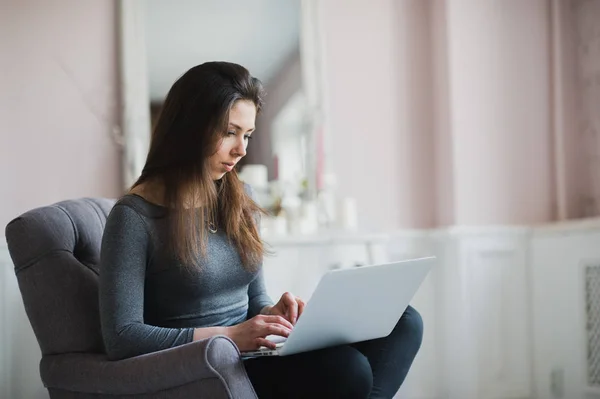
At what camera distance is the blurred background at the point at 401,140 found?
9.62 feet

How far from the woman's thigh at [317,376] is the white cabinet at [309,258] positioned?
1.40 meters

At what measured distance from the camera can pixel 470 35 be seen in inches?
133

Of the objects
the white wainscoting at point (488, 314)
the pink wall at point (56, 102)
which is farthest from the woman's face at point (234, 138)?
the white wainscoting at point (488, 314)

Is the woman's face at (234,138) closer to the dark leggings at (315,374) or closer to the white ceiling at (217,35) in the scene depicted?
the dark leggings at (315,374)

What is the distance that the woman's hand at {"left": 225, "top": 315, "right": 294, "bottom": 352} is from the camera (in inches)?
59.0

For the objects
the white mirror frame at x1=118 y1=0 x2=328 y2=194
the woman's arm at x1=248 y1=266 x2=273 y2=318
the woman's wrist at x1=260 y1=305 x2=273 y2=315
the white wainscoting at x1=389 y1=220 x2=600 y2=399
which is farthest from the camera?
the white wainscoting at x1=389 y1=220 x2=600 y2=399

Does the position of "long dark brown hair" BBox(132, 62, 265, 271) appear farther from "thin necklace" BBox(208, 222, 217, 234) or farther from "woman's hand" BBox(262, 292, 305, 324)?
"woman's hand" BBox(262, 292, 305, 324)

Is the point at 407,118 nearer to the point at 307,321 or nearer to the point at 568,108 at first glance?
the point at 568,108

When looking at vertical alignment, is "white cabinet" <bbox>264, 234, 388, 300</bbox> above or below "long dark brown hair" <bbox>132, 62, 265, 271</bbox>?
below

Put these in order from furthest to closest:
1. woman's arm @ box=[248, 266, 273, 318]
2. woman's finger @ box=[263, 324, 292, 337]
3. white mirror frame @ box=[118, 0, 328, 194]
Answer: white mirror frame @ box=[118, 0, 328, 194] → woman's arm @ box=[248, 266, 273, 318] → woman's finger @ box=[263, 324, 292, 337]

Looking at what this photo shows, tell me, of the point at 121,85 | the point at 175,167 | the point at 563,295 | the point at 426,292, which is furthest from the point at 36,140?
the point at 563,295

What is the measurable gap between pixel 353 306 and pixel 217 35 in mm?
1890

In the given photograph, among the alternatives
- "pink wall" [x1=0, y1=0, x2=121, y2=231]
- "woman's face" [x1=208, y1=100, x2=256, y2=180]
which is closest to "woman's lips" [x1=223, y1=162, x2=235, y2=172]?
"woman's face" [x1=208, y1=100, x2=256, y2=180]

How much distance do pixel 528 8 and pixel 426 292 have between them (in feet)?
4.57
